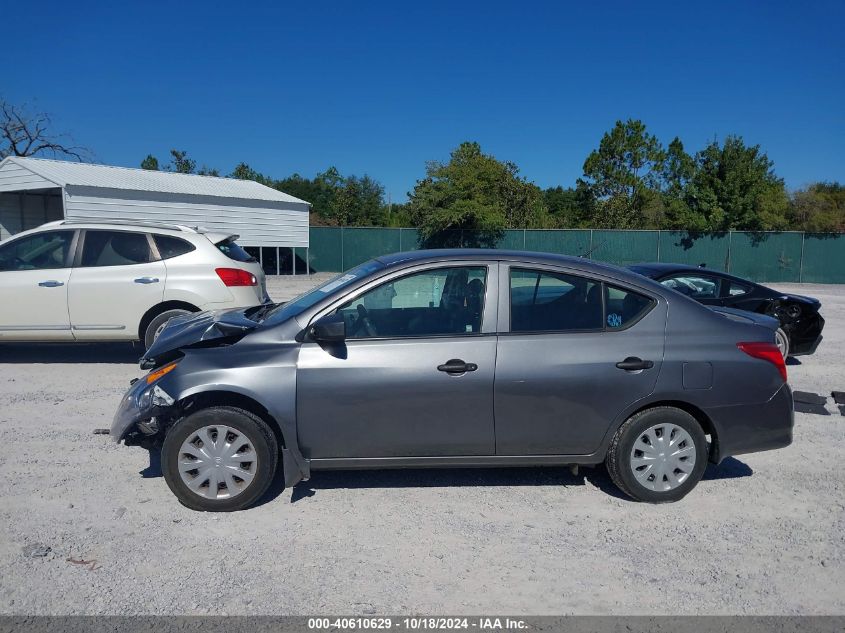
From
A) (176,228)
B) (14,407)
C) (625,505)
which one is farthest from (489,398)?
(176,228)

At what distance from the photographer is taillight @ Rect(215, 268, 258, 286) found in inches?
320

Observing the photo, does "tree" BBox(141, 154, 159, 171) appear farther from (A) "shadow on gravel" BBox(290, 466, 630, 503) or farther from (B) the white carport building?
(A) "shadow on gravel" BBox(290, 466, 630, 503)

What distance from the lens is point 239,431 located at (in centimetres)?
415

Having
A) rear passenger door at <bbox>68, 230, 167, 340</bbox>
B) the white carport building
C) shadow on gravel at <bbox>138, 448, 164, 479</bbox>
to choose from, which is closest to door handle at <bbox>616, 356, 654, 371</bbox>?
shadow on gravel at <bbox>138, 448, 164, 479</bbox>

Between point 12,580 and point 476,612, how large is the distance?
237 cm

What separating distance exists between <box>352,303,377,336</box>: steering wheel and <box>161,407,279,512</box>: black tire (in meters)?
0.84

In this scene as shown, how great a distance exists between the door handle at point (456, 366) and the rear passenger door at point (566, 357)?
7.2 inches

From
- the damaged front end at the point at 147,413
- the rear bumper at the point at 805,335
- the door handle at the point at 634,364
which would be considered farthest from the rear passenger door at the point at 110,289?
the rear bumper at the point at 805,335

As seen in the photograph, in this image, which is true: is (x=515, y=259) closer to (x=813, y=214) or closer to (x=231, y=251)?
(x=231, y=251)

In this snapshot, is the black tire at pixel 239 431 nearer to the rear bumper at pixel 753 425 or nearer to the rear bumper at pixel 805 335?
the rear bumper at pixel 753 425

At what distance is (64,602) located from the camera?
3248mm

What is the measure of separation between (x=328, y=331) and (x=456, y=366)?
2.73ft

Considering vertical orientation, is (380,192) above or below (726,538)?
above

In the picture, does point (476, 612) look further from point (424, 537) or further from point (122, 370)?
point (122, 370)
